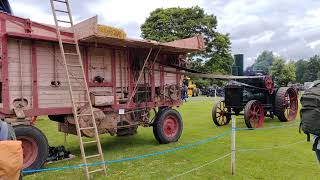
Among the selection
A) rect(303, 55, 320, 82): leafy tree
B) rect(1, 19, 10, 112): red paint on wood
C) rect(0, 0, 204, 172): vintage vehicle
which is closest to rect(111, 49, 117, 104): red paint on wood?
rect(0, 0, 204, 172): vintage vehicle

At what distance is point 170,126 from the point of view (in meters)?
10.4

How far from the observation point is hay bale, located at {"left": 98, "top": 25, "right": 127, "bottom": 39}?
7739 millimetres

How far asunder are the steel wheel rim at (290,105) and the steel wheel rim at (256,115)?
5.61 feet

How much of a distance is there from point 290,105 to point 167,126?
7.03 meters

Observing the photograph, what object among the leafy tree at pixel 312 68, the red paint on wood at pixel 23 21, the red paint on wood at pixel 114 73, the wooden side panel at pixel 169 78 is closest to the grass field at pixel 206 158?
the red paint on wood at pixel 114 73

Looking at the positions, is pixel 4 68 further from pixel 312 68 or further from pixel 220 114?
pixel 312 68

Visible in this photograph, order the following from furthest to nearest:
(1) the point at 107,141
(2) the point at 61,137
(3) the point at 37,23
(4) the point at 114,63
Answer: (2) the point at 61,137, (1) the point at 107,141, (4) the point at 114,63, (3) the point at 37,23

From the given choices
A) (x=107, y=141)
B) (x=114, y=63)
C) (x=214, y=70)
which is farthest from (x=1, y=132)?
(x=214, y=70)

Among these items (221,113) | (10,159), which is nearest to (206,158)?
(10,159)

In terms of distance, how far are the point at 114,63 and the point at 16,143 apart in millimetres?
6127

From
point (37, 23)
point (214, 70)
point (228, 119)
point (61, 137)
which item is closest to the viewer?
point (37, 23)

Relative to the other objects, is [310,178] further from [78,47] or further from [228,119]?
[228,119]

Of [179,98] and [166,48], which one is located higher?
[166,48]

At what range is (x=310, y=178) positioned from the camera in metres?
6.64
